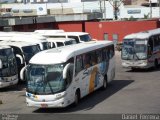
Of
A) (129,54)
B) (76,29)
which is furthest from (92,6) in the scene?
(129,54)

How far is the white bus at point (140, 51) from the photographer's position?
114 ft

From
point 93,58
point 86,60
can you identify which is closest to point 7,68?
point 93,58

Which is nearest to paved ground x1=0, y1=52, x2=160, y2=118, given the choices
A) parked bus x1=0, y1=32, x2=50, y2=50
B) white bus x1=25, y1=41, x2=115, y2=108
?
white bus x1=25, y1=41, x2=115, y2=108

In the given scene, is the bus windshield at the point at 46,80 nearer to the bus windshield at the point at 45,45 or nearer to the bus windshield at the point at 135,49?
the bus windshield at the point at 45,45

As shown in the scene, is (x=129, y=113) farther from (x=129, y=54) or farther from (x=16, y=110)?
(x=129, y=54)

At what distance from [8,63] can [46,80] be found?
316 inches

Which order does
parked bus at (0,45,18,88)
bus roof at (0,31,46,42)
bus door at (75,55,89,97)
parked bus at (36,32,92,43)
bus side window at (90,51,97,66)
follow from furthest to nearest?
parked bus at (36,32,92,43), bus roof at (0,31,46,42), parked bus at (0,45,18,88), bus side window at (90,51,97,66), bus door at (75,55,89,97)

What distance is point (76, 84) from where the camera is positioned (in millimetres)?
21469

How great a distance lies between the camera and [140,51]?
115 ft

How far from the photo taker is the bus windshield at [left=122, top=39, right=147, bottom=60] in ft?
114

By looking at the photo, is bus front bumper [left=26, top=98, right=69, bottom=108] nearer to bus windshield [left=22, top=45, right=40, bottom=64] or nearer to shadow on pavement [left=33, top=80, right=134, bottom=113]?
shadow on pavement [left=33, top=80, right=134, bottom=113]

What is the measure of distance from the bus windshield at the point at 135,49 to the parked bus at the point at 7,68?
10.1 meters

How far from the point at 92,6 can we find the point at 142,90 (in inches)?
3044

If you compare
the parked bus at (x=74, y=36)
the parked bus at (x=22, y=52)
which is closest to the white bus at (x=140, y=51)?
the parked bus at (x=74, y=36)
